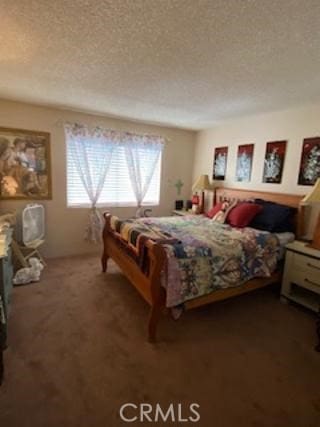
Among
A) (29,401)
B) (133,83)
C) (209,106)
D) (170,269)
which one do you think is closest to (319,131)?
(209,106)

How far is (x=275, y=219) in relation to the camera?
3039mm

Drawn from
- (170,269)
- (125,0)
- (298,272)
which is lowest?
(298,272)

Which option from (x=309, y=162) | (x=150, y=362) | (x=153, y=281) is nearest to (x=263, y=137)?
(x=309, y=162)

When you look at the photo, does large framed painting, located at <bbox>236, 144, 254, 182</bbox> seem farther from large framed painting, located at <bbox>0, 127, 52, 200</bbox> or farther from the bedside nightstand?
large framed painting, located at <bbox>0, 127, 52, 200</bbox>

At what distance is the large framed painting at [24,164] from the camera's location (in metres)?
3.35

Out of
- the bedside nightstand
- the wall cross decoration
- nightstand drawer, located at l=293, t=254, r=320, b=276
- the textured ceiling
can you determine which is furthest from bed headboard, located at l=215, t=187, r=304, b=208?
the textured ceiling

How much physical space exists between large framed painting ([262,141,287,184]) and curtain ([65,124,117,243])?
2.42 m

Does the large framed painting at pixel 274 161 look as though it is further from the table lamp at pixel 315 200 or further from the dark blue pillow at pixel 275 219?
the table lamp at pixel 315 200

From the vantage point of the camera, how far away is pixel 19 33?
5.49ft

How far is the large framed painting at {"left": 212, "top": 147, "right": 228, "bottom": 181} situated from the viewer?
13.9 ft

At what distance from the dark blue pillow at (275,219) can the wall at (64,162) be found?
2090 mm

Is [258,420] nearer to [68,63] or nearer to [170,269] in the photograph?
[170,269]

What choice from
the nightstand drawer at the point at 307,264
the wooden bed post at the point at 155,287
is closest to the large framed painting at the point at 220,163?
the nightstand drawer at the point at 307,264

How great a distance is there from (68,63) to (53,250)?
2.77 m
